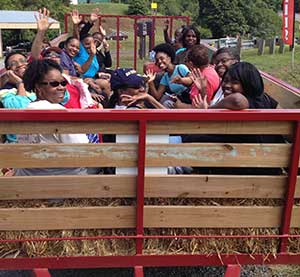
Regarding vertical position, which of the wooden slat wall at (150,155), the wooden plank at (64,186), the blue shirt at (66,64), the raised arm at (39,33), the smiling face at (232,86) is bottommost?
the wooden plank at (64,186)

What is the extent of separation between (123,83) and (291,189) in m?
1.38

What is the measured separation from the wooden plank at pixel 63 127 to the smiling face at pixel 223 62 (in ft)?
7.10

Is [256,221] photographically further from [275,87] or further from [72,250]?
[275,87]

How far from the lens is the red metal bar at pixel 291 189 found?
2.46 metres

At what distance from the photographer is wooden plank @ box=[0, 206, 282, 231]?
2.53 m

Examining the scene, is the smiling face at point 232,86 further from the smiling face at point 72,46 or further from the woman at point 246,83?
the smiling face at point 72,46

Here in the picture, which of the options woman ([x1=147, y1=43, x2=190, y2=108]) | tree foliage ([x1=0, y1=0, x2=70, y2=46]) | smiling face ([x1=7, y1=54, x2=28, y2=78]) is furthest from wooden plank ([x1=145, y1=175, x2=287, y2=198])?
tree foliage ([x1=0, y1=0, x2=70, y2=46])

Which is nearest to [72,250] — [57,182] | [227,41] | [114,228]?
[114,228]

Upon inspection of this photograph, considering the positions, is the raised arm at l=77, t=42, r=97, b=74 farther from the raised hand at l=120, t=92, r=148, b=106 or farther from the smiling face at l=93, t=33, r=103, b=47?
the raised hand at l=120, t=92, r=148, b=106

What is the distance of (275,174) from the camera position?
2.67 metres

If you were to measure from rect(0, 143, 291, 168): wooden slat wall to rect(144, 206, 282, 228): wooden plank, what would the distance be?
27cm

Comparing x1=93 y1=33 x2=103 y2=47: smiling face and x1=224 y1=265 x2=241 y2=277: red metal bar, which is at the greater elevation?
x1=93 y1=33 x2=103 y2=47: smiling face

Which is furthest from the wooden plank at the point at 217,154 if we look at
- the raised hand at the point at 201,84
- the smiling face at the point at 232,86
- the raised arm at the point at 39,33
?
the raised arm at the point at 39,33

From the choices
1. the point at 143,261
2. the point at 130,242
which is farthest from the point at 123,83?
the point at 143,261
